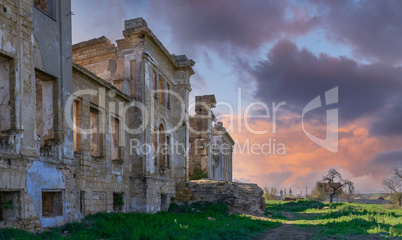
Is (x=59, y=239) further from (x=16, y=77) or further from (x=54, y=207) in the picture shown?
(x=16, y=77)

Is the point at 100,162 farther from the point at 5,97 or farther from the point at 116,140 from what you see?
the point at 5,97

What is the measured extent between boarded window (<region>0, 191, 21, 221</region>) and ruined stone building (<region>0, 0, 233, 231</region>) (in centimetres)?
2

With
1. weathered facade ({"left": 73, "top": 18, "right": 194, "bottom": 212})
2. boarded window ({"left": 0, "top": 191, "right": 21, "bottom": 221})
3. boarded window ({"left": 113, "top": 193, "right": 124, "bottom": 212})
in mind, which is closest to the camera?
boarded window ({"left": 0, "top": 191, "right": 21, "bottom": 221})

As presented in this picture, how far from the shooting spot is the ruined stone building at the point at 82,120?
832 centimetres

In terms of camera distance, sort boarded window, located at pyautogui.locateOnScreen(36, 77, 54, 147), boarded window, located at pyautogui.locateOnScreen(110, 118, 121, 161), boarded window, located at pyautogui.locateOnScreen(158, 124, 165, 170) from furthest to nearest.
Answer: boarded window, located at pyautogui.locateOnScreen(158, 124, 165, 170)
boarded window, located at pyautogui.locateOnScreen(110, 118, 121, 161)
boarded window, located at pyautogui.locateOnScreen(36, 77, 54, 147)

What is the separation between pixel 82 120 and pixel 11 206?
479cm

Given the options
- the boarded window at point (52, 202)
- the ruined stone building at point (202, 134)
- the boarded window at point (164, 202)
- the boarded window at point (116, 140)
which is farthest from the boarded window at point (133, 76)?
the ruined stone building at point (202, 134)

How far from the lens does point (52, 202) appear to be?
10.0 metres

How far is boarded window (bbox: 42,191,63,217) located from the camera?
32.6 ft

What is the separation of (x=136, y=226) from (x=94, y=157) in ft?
12.3

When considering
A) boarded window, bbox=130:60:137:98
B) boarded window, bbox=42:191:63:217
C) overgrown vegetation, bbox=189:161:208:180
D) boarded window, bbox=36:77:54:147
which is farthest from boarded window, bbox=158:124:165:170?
boarded window, bbox=36:77:54:147

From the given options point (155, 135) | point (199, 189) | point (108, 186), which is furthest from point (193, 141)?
point (108, 186)

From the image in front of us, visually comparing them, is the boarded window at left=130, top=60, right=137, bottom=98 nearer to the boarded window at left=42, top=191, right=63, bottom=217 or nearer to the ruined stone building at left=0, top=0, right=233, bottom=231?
the ruined stone building at left=0, top=0, right=233, bottom=231

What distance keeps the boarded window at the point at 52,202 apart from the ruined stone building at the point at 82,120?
3 cm
